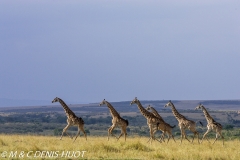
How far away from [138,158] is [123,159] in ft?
1.73

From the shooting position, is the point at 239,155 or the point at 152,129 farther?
the point at 152,129

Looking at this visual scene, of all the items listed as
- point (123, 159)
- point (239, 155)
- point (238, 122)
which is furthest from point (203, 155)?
point (238, 122)

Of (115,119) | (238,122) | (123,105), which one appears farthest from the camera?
(123,105)

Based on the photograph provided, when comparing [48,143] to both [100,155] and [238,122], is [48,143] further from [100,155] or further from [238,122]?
[238,122]

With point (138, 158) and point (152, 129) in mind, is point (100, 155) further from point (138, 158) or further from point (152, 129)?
point (152, 129)

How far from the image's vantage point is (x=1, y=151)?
16500mm

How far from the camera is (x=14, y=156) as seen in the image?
51.4ft

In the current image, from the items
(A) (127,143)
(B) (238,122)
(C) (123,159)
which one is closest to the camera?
(C) (123,159)

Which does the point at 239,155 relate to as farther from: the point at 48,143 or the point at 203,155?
the point at 48,143

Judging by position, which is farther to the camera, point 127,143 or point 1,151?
point 127,143

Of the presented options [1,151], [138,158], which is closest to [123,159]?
[138,158]

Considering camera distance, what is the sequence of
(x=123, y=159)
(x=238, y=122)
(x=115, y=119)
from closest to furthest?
(x=123, y=159) < (x=115, y=119) < (x=238, y=122)

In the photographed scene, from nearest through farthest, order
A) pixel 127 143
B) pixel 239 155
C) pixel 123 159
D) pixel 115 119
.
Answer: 1. pixel 123 159
2. pixel 239 155
3. pixel 127 143
4. pixel 115 119

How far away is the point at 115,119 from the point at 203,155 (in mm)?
5148
